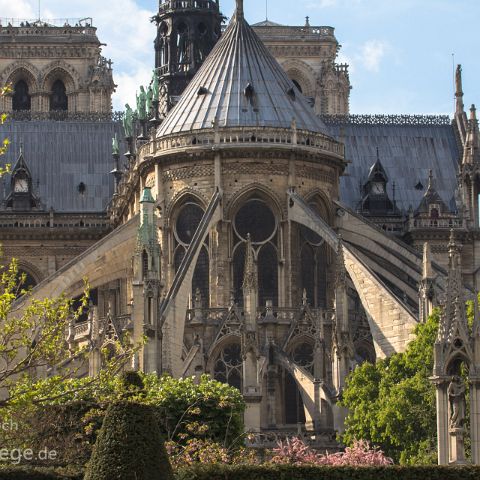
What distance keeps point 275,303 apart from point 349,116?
2948 cm

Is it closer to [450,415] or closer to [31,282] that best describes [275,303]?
[31,282]

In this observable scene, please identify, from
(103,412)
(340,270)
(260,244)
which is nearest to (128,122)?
(260,244)

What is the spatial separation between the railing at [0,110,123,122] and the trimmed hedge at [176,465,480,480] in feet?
221

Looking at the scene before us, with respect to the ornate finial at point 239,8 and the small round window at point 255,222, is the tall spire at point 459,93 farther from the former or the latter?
the small round window at point 255,222

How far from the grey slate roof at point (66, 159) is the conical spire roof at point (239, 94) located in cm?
1748

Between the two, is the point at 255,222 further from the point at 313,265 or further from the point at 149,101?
the point at 149,101


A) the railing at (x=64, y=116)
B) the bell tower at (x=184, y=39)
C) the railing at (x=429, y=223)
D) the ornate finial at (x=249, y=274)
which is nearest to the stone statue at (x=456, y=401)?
the ornate finial at (x=249, y=274)

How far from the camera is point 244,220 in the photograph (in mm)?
91750

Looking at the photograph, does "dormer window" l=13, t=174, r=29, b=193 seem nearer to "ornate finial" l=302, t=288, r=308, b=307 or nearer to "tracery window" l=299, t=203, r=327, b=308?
"tracery window" l=299, t=203, r=327, b=308

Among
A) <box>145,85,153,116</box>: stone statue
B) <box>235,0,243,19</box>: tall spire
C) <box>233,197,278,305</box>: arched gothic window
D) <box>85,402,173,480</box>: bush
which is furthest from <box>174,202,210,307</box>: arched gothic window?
<box>85,402,173,480</box>: bush

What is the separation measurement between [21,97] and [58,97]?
7.22 feet

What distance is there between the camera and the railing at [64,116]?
118 m

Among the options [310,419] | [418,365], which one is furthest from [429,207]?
[418,365]

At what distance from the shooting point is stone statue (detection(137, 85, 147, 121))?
107062 millimetres
